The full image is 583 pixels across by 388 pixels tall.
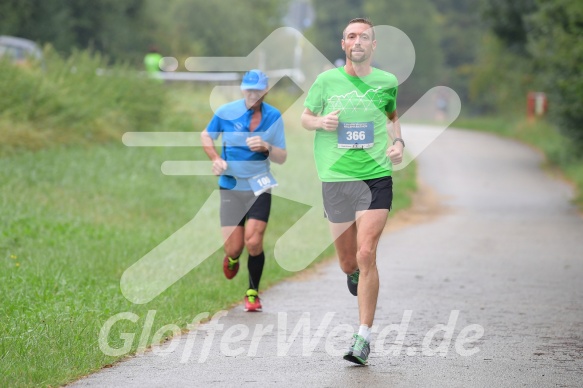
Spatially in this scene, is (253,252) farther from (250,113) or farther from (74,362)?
(74,362)

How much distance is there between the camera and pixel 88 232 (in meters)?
13.5

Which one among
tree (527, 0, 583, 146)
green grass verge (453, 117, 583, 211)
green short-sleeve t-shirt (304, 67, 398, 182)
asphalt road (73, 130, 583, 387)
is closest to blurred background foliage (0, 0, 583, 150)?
tree (527, 0, 583, 146)

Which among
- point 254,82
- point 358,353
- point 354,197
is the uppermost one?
point 254,82

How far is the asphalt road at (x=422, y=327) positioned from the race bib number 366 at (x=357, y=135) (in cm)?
146

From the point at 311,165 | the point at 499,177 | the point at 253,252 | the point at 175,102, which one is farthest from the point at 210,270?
the point at 499,177

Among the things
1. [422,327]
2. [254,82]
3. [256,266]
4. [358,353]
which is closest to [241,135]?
[254,82]

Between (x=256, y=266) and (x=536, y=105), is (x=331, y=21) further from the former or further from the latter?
(x=256, y=266)

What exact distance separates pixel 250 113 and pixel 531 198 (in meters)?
15.2

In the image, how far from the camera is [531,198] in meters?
24.1

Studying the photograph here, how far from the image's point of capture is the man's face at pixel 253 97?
9883 millimetres

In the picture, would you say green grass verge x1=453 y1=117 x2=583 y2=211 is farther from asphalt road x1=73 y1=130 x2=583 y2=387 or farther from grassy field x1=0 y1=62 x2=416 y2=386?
asphalt road x1=73 y1=130 x2=583 y2=387

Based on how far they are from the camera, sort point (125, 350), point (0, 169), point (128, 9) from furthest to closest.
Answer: point (128, 9)
point (0, 169)
point (125, 350)

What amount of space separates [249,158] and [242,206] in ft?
1.50

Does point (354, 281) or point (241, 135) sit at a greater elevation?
point (241, 135)
